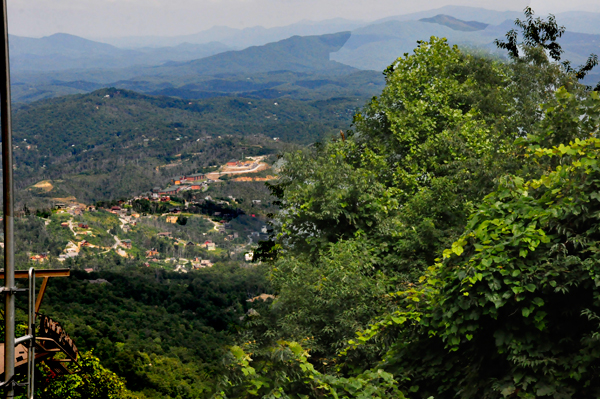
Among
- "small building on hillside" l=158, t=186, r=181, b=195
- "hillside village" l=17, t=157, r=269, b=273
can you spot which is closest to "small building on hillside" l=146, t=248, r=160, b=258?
"hillside village" l=17, t=157, r=269, b=273

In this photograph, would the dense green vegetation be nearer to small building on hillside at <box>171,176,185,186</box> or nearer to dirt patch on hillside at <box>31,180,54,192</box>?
small building on hillside at <box>171,176,185,186</box>

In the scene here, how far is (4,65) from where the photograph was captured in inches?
92.2

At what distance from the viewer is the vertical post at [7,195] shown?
7.66 feet

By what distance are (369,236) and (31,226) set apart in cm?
6057

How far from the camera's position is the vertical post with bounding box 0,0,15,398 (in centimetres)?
234

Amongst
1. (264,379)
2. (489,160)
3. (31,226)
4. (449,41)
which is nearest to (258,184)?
(31,226)

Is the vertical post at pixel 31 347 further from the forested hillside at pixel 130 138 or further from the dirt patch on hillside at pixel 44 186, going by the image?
the dirt patch on hillside at pixel 44 186

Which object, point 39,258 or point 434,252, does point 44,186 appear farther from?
point 434,252

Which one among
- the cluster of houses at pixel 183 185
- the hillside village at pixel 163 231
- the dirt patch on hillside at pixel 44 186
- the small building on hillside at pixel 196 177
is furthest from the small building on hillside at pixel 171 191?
the dirt patch on hillside at pixel 44 186

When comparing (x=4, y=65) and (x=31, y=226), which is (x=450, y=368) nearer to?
(x=4, y=65)

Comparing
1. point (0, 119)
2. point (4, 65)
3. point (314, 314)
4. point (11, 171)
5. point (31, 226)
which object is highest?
point (4, 65)

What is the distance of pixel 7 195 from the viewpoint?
243 cm

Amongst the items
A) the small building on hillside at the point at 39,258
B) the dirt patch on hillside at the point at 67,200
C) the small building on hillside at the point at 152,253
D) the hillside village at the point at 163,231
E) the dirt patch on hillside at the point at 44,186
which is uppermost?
the small building on hillside at the point at 39,258

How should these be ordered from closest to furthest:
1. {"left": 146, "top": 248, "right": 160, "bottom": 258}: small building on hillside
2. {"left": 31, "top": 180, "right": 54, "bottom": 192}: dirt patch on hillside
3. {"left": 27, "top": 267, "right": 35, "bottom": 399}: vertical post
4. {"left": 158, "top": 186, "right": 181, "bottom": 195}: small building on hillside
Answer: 1. {"left": 27, "top": 267, "right": 35, "bottom": 399}: vertical post
2. {"left": 146, "top": 248, "right": 160, "bottom": 258}: small building on hillside
3. {"left": 158, "top": 186, "right": 181, "bottom": 195}: small building on hillside
4. {"left": 31, "top": 180, "right": 54, "bottom": 192}: dirt patch on hillside
